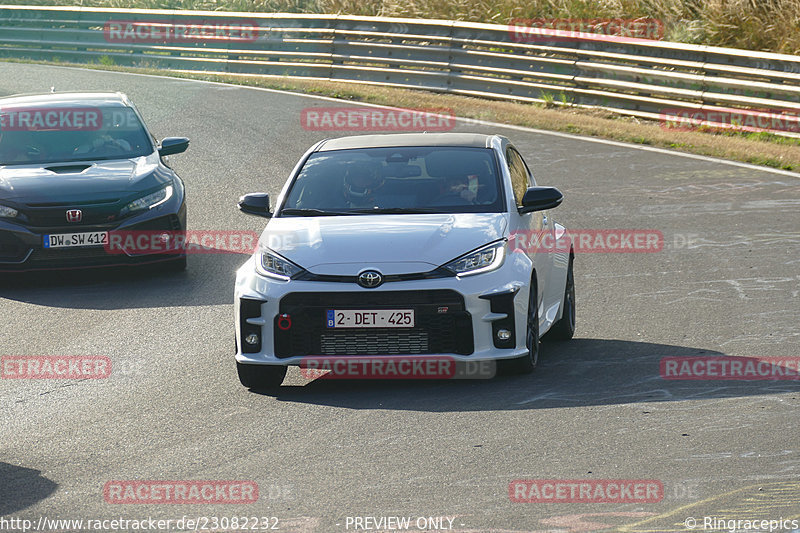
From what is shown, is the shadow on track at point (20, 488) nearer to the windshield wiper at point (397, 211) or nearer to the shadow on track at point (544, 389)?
the shadow on track at point (544, 389)

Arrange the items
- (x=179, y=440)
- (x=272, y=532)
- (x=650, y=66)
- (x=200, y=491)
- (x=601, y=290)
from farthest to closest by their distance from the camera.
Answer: (x=650, y=66), (x=601, y=290), (x=179, y=440), (x=200, y=491), (x=272, y=532)

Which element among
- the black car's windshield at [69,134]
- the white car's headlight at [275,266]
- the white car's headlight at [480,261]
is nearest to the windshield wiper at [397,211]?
the white car's headlight at [480,261]

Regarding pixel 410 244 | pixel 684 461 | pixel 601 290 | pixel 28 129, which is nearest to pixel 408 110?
pixel 28 129

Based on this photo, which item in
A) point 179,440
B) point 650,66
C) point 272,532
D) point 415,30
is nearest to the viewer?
point 272,532

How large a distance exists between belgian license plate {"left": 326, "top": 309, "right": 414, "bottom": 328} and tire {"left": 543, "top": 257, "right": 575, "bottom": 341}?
2160mm

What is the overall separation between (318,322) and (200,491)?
6.83ft

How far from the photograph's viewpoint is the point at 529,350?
8.48 m

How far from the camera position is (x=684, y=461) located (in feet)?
21.1

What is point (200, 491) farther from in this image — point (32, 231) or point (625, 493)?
point (32, 231)

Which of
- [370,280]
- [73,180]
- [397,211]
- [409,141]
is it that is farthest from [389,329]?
[73,180]

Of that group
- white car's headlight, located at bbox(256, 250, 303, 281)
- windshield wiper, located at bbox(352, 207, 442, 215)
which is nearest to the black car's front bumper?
windshield wiper, located at bbox(352, 207, 442, 215)

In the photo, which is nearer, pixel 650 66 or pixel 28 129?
pixel 28 129

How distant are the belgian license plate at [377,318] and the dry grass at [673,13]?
15873 mm

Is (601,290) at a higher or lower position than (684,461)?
lower
